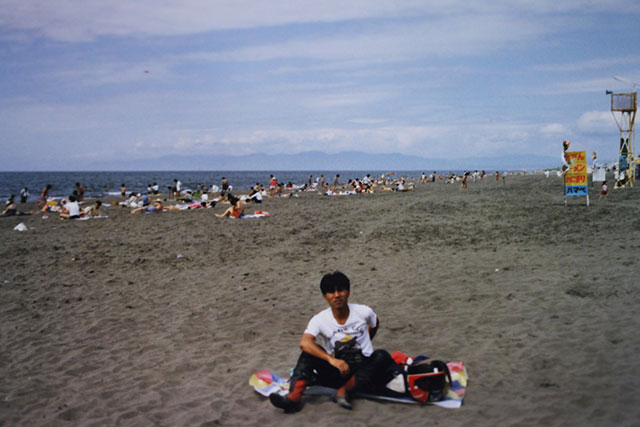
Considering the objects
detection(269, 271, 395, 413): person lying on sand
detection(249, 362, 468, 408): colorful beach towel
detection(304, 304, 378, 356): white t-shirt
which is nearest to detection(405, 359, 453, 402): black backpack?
detection(249, 362, 468, 408): colorful beach towel

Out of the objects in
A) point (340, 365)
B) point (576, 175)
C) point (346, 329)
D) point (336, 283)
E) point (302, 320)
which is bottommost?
point (302, 320)

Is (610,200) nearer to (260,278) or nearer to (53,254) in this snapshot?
(260,278)

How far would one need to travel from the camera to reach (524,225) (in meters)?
14.3

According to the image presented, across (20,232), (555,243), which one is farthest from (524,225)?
(20,232)

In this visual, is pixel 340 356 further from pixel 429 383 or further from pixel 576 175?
pixel 576 175

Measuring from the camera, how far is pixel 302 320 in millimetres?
7109

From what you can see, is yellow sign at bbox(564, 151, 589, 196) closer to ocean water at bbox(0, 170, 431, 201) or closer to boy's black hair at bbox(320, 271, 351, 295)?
boy's black hair at bbox(320, 271, 351, 295)

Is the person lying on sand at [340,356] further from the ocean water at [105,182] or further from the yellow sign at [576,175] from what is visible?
the ocean water at [105,182]

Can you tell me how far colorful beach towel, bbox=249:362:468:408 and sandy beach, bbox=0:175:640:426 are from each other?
85 millimetres

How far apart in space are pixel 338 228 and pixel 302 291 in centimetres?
770

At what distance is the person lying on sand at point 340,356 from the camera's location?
→ 440cm

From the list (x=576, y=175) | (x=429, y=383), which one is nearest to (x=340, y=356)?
(x=429, y=383)

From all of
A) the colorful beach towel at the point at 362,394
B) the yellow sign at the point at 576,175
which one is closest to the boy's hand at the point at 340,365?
the colorful beach towel at the point at 362,394

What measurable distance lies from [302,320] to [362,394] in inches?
106
